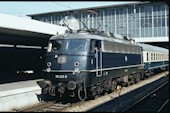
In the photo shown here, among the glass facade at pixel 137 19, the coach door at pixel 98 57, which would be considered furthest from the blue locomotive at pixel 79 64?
the glass facade at pixel 137 19

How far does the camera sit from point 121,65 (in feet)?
58.2

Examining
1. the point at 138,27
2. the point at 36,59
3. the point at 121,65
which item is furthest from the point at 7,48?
the point at 138,27

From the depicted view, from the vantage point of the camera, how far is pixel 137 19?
2499 inches

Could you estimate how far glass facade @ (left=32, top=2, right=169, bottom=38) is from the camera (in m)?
61.8

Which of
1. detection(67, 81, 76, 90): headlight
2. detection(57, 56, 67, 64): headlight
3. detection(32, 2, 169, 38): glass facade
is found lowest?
detection(67, 81, 76, 90): headlight

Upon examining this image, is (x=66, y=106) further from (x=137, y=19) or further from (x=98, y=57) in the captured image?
(x=137, y=19)

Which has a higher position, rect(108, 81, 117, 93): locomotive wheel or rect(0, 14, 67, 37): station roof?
rect(0, 14, 67, 37): station roof

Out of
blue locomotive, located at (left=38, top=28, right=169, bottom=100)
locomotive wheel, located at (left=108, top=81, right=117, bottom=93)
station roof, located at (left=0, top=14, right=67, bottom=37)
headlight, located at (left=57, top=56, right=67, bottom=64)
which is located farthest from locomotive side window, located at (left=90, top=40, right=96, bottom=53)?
station roof, located at (left=0, top=14, right=67, bottom=37)

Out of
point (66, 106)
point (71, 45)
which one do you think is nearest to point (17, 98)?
point (66, 106)

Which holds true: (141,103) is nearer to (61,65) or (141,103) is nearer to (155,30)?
(61,65)

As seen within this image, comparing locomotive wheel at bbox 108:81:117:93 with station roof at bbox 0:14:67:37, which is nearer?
station roof at bbox 0:14:67:37

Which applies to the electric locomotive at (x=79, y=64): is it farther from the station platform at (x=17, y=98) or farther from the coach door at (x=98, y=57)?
the station platform at (x=17, y=98)

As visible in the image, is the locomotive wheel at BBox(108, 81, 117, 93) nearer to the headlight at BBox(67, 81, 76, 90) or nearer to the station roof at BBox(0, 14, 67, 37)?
the headlight at BBox(67, 81, 76, 90)

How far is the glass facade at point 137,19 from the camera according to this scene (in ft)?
203
